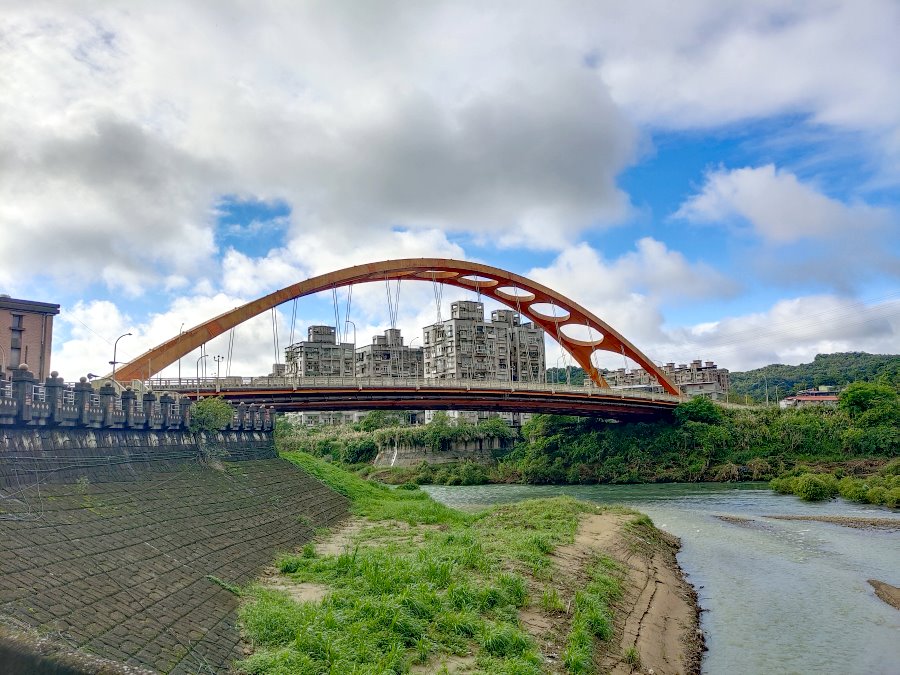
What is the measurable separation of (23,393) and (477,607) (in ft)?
30.9

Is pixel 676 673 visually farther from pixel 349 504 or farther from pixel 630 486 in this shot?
pixel 630 486

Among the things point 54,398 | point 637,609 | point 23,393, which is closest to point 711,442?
point 637,609

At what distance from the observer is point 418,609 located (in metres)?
10.8

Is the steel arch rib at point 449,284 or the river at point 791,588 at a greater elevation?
the steel arch rib at point 449,284

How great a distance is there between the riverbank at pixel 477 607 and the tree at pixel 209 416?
5.45 meters

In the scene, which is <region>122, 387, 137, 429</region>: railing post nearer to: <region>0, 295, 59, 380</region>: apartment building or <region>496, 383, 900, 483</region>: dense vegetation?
<region>0, 295, 59, 380</region>: apartment building

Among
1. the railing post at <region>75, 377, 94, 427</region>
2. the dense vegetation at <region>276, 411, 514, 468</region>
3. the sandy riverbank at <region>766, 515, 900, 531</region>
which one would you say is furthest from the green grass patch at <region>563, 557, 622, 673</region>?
the dense vegetation at <region>276, 411, 514, 468</region>

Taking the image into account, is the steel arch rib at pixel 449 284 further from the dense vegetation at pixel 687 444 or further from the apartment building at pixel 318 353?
the apartment building at pixel 318 353

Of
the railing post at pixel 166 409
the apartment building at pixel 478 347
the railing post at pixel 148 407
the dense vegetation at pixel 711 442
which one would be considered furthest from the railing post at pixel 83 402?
the apartment building at pixel 478 347

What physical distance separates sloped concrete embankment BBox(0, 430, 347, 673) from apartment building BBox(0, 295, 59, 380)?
12819 millimetres

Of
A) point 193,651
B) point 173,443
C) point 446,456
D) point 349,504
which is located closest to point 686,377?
point 446,456

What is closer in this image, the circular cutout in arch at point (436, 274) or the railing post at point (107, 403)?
the railing post at point (107, 403)

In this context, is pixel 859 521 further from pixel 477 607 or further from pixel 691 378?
pixel 691 378

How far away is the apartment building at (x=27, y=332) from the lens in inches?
1086
